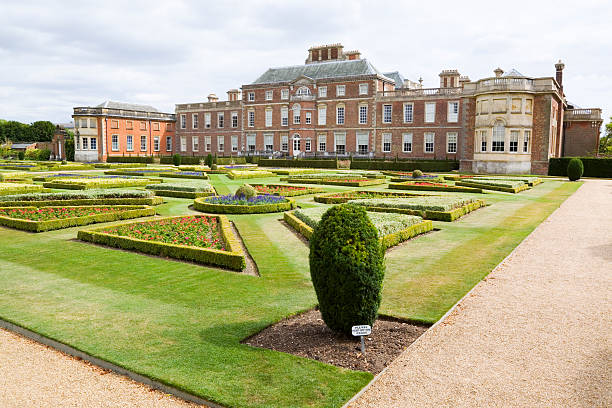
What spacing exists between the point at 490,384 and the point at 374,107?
52724 millimetres

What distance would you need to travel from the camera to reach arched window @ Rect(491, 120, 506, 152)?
40750 millimetres

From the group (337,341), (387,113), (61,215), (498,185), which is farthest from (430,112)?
(337,341)

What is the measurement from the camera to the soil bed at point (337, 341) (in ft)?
17.7

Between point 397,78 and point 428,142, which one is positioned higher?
point 397,78

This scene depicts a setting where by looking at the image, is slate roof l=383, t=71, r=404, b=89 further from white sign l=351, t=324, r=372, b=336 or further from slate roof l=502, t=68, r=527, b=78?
white sign l=351, t=324, r=372, b=336

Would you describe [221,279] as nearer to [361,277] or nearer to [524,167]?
[361,277]

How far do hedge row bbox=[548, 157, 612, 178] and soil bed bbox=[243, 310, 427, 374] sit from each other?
40.2 metres

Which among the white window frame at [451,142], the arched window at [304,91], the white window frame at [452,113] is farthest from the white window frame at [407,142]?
the arched window at [304,91]

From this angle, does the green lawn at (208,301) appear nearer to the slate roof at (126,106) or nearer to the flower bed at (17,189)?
the flower bed at (17,189)

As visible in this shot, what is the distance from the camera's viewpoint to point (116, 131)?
6091cm

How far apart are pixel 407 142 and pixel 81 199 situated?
4268cm

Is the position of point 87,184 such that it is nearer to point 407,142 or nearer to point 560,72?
point 407,142

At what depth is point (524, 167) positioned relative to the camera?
40906mm

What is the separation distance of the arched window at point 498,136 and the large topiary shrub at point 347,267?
128 ft
